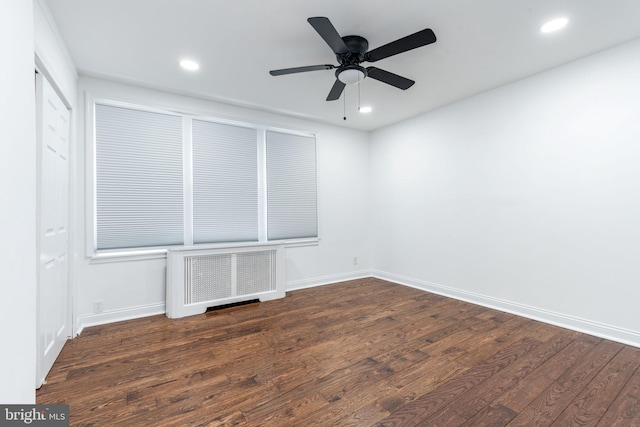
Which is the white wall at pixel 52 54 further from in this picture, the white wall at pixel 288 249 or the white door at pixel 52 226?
the white wall at pixel 288 249

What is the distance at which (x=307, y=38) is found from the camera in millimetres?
2502

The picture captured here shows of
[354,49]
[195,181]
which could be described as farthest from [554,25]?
[195,181]

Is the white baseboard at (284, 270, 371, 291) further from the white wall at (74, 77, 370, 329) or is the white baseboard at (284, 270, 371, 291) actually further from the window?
the window

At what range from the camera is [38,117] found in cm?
203

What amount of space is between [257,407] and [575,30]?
377 cm

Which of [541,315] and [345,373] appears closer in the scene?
[345,373]

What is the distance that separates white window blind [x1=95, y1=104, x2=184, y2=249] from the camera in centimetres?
324

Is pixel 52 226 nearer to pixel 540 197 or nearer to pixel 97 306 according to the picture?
pixel 97 306

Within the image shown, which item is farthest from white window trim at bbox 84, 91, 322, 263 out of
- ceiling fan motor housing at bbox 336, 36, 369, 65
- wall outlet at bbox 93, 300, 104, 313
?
ceiling fan motor housing at bbox 336, 36, 369, 65

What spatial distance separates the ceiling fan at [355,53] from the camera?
6.56 ft

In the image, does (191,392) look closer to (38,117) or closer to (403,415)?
(403,415)

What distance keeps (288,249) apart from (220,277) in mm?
1170

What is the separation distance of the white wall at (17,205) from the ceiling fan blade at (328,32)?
1.44 m

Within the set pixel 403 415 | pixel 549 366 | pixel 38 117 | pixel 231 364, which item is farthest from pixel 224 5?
pixel 549 366
